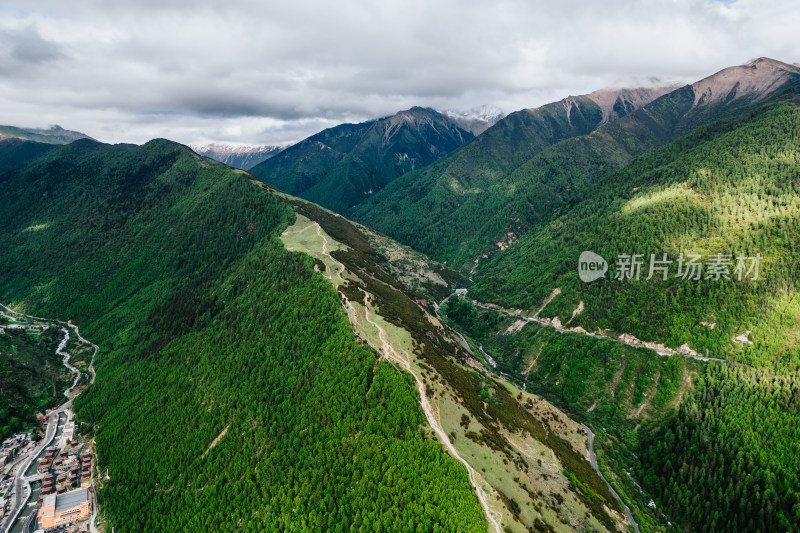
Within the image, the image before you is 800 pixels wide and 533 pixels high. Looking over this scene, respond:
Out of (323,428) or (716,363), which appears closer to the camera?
(323,428)

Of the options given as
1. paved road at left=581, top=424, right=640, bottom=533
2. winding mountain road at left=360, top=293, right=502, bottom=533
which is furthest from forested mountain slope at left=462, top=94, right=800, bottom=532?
winding mountain road at left=360, top=293, right=502, bottom=533

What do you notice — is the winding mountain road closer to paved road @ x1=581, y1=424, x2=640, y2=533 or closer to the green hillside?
the green hillside

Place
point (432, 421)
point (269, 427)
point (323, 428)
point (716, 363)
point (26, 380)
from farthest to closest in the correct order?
point (26, 380), point (716, 363), point (269, 427), point (323, 428), point (432, 421)

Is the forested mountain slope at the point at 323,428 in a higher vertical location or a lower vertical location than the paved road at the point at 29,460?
higher

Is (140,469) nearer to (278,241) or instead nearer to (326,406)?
(326,406)

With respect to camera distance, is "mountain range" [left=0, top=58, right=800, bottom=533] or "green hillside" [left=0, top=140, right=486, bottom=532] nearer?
"green hillside" [left=0, top=140, right=486, bottom=532]

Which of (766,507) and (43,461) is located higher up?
(766,507)

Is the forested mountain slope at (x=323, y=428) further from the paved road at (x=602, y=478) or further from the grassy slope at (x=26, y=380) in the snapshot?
the grassy slope at (x=26, y=380)

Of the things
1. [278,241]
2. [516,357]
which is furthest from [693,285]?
[278,241]

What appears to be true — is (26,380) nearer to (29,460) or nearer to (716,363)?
(29,460)

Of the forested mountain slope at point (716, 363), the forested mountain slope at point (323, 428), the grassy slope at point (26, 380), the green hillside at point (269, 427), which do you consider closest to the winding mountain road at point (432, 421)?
the forested mountain slope at point (323, 428)

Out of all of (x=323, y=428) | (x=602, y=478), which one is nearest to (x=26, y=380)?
(x=323, y=428)
